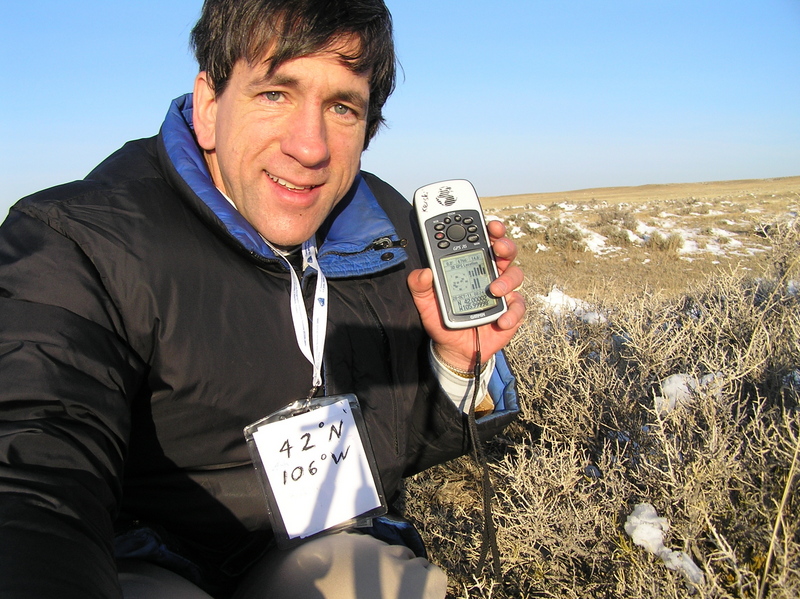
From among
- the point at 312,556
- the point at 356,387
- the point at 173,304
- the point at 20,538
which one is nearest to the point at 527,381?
the point at 356,387

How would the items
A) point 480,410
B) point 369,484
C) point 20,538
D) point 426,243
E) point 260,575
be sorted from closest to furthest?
1. point 20,538
2. point 260,575
3. point 369,484
4. point 426,243
5. point 480,410

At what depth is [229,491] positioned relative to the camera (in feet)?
5.32

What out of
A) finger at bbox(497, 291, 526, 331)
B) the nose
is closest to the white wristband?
finger at bbox(497, 291, 526, 331)

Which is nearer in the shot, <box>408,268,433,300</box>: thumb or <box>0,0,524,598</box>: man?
<box>0,0,524,598</box>: man

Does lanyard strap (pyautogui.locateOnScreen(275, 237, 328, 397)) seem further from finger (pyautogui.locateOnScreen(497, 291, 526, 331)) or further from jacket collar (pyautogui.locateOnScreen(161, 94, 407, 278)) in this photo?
finger (pyautogui.locateOnScreen(497, 291, 526, 331))

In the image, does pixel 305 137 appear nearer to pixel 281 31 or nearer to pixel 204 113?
pixel 281 31

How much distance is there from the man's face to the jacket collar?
0.08 meters

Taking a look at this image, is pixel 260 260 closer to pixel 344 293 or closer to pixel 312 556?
pixel 344 293

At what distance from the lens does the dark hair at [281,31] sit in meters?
1.58

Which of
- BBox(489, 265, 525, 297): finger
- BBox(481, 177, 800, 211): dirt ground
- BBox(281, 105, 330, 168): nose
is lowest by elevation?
BBox(481, 177, 800, 211): dirt ground

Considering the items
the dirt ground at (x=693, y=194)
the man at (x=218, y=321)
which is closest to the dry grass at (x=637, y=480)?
the man at (x=218, y=321)

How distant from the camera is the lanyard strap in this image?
171 cm

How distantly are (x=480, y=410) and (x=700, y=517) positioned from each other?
81 cm

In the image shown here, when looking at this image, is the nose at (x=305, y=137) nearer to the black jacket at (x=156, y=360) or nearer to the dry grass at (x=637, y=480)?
the black jacket at (x=156, y=360)
